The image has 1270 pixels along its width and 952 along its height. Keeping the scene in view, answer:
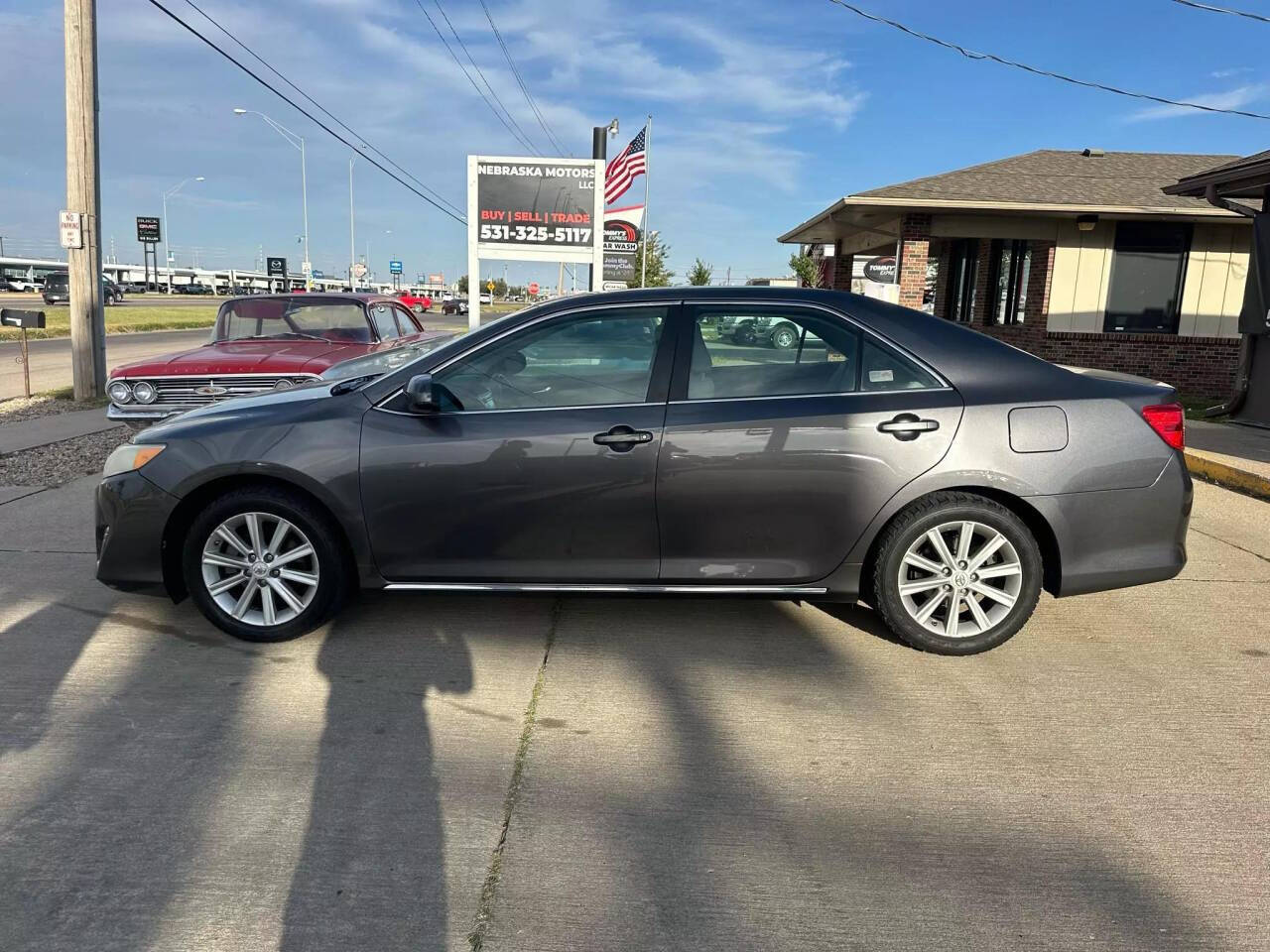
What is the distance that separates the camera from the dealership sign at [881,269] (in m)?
27.8

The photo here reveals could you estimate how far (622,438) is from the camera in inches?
161

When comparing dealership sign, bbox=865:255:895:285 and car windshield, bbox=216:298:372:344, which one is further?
dealership sign, bbox=865:255:895:285

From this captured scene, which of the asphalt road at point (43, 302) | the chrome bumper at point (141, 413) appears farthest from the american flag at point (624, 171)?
the asphalt road at point (43, 302)

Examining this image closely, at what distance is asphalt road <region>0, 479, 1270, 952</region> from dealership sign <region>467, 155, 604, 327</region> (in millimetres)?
8750

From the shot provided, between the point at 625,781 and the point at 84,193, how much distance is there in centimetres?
1252

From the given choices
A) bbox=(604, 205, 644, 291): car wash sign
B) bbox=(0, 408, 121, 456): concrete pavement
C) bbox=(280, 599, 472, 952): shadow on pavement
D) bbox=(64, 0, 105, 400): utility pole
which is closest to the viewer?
bbox=(280, 599, 472, 952): shadow on pavement

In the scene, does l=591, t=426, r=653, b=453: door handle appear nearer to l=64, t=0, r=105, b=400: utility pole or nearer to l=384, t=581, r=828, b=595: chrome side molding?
l=384, t=581, r=828, b=595: chrome side molding

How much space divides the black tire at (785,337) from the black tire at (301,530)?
218 cm

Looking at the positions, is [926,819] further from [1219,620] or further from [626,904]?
[1219,620]

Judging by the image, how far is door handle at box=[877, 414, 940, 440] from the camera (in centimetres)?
410

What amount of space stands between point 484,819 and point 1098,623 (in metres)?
3.38

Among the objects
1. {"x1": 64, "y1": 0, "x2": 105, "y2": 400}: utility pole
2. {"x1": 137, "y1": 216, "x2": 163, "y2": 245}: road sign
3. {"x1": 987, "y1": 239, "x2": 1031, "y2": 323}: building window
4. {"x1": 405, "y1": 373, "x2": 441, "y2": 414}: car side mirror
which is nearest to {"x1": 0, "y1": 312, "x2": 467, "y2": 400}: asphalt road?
{"x1": 64, "y1": 0, "x2": 105, "y2": 400}: utility pole

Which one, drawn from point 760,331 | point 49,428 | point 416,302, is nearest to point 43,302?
point 416,302

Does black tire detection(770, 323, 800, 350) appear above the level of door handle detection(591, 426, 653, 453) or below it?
above
